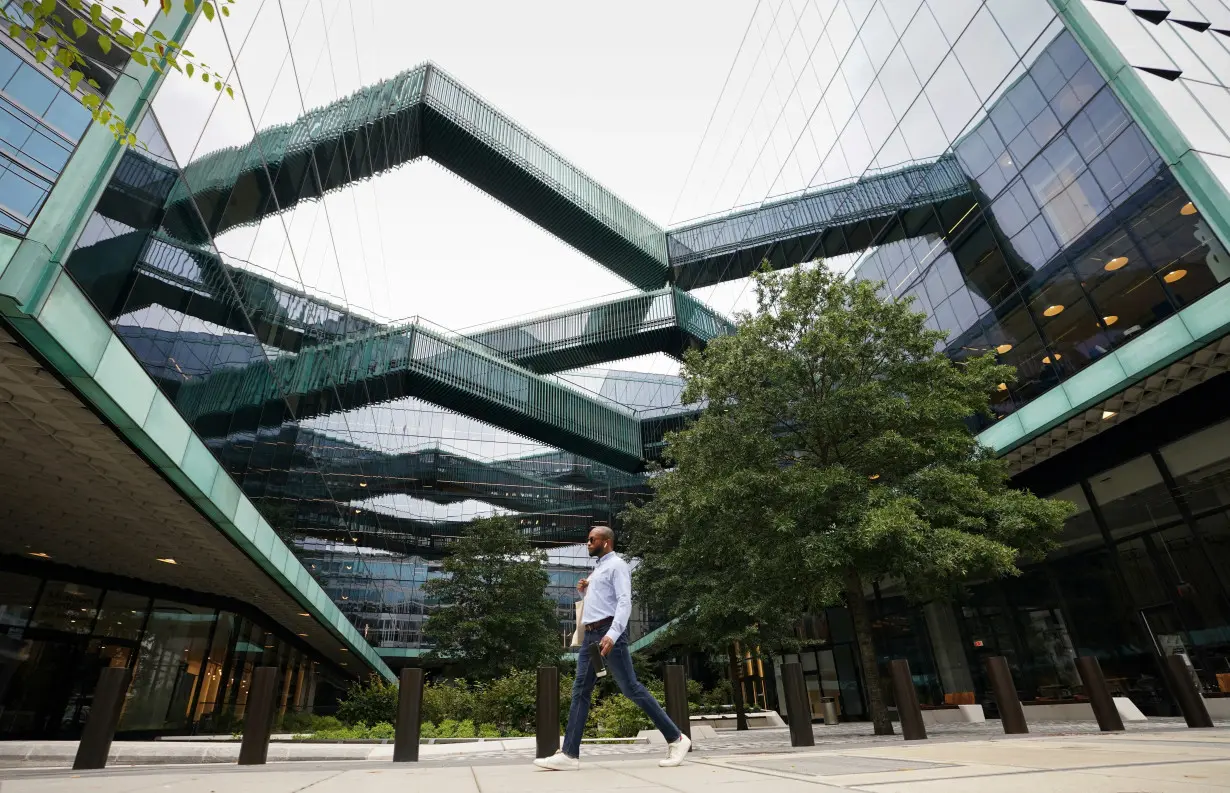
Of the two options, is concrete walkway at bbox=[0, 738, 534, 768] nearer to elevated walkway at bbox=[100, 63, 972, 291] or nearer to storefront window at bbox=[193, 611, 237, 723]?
elevated walkway at bbox=[100, 63, 972, 291]

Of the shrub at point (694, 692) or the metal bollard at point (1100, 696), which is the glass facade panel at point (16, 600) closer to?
the metal bollard at point (1100, 696)

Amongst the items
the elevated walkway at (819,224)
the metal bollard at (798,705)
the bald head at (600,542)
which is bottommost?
the metal bollard at (798,705)

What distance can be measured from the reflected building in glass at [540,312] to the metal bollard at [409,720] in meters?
4.38

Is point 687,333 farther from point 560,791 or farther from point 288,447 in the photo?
point 560,791

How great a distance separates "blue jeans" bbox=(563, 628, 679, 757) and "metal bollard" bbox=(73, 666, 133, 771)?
4033 millimetres

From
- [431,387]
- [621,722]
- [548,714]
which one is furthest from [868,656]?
[431,387]

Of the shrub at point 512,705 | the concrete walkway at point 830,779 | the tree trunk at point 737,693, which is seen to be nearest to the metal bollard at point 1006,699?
the concrete walkway at point 830,779

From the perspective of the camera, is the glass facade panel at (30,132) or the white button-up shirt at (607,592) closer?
the white button-up shirt at (607,592)

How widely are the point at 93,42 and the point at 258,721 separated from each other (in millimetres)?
7902

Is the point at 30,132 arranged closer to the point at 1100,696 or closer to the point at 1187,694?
the point at 1100,696

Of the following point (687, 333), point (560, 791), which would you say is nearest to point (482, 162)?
point (687, 333)

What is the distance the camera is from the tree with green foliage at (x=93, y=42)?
4137 millimetres

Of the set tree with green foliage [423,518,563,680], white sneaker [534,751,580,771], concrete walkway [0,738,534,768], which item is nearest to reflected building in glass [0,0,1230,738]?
concrete walkway [0,738,534,768]

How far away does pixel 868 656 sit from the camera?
39.6 ft
